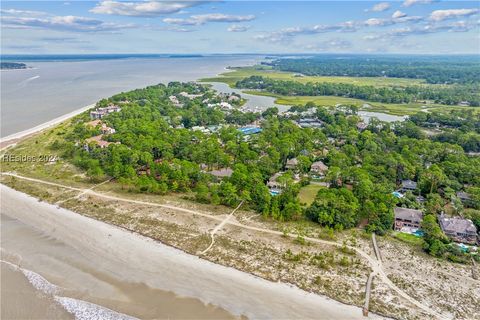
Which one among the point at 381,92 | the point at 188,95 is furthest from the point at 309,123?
the point at 381,92

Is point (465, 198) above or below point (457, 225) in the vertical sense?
above

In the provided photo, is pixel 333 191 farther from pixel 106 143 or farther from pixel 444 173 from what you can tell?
pixel 106 143

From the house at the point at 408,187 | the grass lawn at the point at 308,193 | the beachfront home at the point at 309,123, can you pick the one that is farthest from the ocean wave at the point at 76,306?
the beachfront home at the point at 309,123

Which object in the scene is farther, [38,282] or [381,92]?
[381,92]

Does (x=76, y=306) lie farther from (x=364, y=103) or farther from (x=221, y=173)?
(x=364, y=103)

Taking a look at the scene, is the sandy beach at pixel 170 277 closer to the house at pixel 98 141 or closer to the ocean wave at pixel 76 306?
the ocean wave at pixel 76 306

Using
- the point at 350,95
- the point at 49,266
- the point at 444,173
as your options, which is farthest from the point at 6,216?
the point at 350,95
